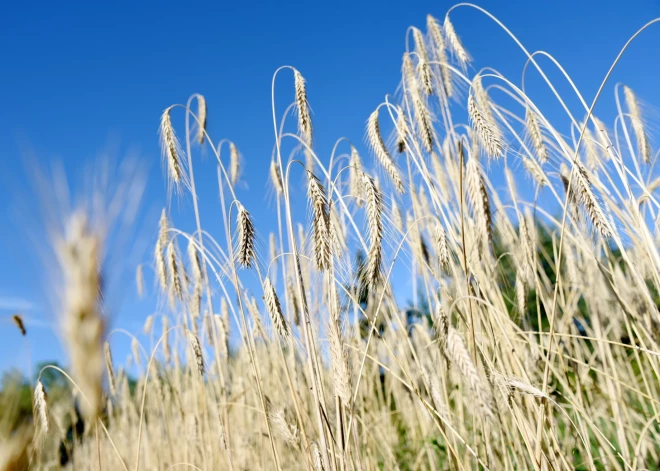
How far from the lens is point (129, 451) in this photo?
345cm

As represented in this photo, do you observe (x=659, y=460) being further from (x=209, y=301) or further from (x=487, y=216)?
(x=209, y=301)

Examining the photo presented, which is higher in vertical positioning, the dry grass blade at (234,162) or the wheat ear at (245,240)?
the dry grass blade at (234,162)

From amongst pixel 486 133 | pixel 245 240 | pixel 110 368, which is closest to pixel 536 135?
pixel 486 133

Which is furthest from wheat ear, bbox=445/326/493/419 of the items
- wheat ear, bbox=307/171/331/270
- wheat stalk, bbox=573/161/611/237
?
wheat stalk, bbox=573/161/611/237

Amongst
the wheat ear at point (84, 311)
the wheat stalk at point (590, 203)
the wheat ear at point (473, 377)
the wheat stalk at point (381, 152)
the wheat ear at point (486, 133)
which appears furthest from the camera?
the wheat stalk at point (381, 152)

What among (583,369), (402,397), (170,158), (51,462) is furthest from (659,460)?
(51,462)

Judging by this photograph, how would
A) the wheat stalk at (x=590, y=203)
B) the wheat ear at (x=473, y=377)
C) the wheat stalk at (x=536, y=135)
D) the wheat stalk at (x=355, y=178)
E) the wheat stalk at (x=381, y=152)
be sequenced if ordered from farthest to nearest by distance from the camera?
the wheat stalk at (x=355, y=178) → the wheat stalk at (x=536, y=135) → the wheat stalk at (x=381, y=152) → the wheat stalk at (x=590, y=203) → the wheat ear at (x=473, y=377)

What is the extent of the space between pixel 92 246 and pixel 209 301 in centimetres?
56

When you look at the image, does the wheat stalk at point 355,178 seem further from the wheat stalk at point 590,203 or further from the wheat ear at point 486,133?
the wheat stalk at point 590,203

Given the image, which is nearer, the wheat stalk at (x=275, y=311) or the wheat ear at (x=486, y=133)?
the wheat stalk at (x=275, y=311)

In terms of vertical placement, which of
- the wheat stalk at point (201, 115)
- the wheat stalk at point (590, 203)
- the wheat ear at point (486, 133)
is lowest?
the wheat stalk at point (590, 203)

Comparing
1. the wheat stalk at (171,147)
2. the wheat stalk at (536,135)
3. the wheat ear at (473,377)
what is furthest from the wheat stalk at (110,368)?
the wheat stalk at (536,135)

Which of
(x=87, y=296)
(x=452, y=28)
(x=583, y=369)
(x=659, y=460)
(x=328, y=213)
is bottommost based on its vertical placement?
(x=659, y=460)

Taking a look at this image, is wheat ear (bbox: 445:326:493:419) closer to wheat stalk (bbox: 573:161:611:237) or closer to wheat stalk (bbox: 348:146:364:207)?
wheat stalk (bbox: 573:161:611:237)
